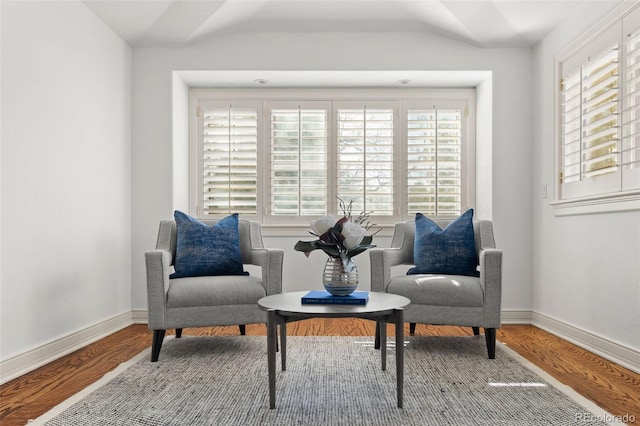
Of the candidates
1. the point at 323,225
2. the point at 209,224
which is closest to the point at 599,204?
the point at 323,225

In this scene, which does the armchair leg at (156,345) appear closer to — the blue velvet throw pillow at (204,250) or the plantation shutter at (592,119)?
the blue velvet throw pillow at (204,250)

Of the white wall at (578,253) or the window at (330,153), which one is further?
the window at (330,153)

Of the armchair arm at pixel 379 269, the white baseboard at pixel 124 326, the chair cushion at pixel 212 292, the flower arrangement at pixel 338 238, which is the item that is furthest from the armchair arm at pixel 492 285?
the chair cushion at pixel 212 292

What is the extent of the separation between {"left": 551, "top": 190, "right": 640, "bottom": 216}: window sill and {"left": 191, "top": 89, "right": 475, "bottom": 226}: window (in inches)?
48.4

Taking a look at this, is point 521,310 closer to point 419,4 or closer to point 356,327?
point 356,327

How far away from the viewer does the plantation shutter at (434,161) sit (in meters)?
5.03

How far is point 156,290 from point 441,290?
1700mm

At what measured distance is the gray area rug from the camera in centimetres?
215

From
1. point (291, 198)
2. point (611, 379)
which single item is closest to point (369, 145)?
point (291, 198)

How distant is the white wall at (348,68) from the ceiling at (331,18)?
0.08m

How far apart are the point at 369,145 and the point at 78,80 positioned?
2559 millimetres

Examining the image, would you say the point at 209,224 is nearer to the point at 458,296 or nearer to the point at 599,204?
the point at 458,296

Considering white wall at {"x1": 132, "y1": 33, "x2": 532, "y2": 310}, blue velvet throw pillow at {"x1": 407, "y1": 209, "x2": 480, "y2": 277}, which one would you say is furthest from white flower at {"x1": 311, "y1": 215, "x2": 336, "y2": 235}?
white wall at {"x1": 132, "y1": 33, "x2": 532, "y2": 310}

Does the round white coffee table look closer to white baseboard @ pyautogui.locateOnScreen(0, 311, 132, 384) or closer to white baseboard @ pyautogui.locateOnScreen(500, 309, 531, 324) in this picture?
white baseboard @ pyautogui.locateOnScreen(0, 311, 132, 384)
